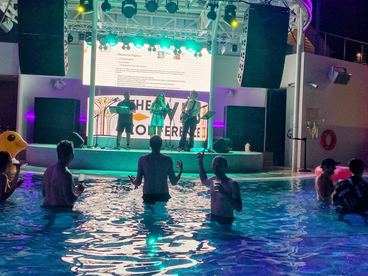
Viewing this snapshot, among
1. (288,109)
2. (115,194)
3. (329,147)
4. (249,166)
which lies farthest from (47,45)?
(329,147)

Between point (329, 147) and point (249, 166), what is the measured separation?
4.70 meters

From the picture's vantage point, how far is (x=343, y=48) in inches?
585

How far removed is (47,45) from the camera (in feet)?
26.6

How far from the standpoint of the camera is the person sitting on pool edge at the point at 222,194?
416 cm

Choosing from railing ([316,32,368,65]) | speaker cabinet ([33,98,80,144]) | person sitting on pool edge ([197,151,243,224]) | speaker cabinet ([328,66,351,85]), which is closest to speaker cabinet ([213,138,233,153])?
speaker cabinet ([328,66,351,85])

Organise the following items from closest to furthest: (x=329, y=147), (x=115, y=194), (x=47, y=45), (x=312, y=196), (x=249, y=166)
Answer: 1. (x=115, y=194)
2. (x=312, y=196)
3. (x=47, y=45)
4. (x=249, y=166)
5. (x=329, y=147)

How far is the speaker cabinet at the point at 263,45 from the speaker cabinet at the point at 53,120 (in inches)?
302

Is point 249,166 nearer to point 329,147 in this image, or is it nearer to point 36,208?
point 329,147

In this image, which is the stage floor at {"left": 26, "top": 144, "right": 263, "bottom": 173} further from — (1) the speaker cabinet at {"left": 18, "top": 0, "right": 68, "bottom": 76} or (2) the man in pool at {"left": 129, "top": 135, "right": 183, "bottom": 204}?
(2) the man in pool at {"left": 129, "top": 135, "right": 183, "bottom": 204}

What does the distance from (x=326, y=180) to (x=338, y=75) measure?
9034 mm

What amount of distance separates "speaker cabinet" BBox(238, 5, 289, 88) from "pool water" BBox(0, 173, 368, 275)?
3153 mm

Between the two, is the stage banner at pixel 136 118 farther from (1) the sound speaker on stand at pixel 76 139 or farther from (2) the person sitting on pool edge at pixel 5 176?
(2) the person sitting on pool edge at pixel 5 176

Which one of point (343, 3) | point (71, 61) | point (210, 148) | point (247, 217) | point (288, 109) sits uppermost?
point (343, 3)

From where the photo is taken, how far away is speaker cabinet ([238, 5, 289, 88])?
27.8 ft
